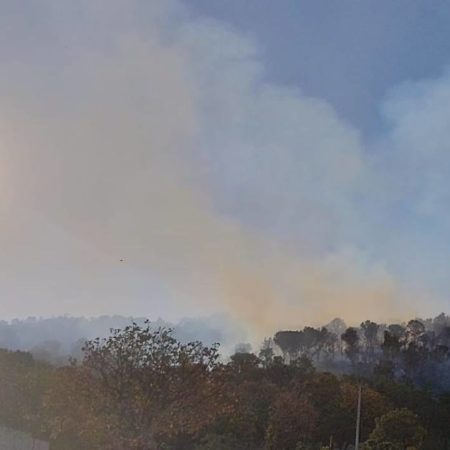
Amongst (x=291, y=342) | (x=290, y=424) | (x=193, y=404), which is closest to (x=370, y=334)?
(x=291, y=342)

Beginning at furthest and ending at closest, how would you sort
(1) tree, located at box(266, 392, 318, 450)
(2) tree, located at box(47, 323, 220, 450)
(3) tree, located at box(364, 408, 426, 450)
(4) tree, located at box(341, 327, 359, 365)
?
(4) tree, located at box(341, 327, 359, 365) → (1) tree, located at box(266, 392, 318, 450) → (3) tree, located at box(364, 408, 426, 450) → (2) tree, located at box(47, 323, 220, 450)

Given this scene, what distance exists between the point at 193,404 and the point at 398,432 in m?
16.7

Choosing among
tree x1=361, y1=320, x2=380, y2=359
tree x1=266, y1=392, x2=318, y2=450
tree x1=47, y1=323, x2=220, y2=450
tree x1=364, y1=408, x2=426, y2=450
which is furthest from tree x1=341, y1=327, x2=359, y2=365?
tree x1=47, y1=323, x2=220, y2=450

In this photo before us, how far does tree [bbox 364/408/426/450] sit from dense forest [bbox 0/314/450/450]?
53 mm

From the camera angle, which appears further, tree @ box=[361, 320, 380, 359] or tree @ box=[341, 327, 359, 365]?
tree @ box=[361, 320, 380, 359]

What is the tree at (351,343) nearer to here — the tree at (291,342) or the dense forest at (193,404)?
the tree at (291,342)

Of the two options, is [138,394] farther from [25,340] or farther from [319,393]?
[25,340]

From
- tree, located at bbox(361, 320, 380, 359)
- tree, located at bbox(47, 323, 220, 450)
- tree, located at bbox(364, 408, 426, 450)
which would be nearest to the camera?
tree, located at bbox(47, 323, 220, 450)

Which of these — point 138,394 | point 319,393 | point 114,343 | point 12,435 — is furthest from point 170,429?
point 319,393

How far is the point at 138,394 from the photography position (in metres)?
22.4

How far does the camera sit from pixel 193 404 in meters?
22.7

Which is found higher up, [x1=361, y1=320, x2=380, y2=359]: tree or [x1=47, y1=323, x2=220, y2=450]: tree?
[x1=361, y1=320, x2=380, y2=359]: tree

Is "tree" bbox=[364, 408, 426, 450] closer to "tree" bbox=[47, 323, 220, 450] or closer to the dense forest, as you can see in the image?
the dense forest

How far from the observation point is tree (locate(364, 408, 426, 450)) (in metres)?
34.6
